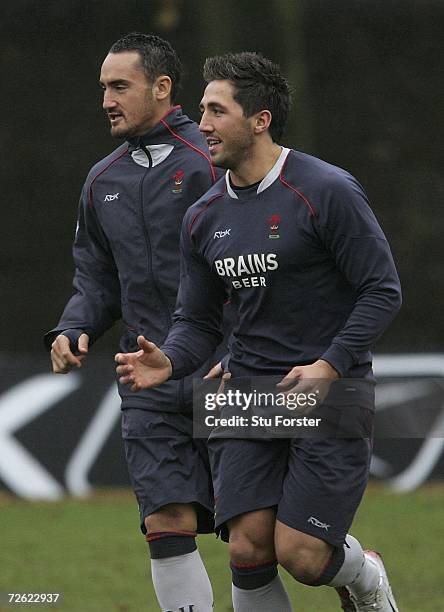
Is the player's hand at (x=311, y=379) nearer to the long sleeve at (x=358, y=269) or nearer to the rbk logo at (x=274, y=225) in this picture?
the long sleeve at (x=358, y=269)

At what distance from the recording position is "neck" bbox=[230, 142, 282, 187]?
18.2 ft

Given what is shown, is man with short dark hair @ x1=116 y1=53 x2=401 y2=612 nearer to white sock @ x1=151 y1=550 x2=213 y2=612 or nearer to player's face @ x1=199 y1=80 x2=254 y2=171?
player's face @ x1=199 y1=80 x2=254 y2=171

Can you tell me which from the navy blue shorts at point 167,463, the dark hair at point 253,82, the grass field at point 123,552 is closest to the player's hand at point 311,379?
the navy blue shorts at point 167,463

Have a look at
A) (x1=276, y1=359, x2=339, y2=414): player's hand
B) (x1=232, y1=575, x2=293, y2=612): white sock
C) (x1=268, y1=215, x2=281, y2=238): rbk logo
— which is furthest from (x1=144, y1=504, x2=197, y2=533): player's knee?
(x1=268, y1=215, x2=281, y2=238): rbk logo

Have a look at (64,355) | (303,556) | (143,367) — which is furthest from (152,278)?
(303,556)

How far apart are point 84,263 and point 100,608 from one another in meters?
1.84

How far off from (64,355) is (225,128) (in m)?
1.11

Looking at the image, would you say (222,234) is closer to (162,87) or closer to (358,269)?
(358,269)

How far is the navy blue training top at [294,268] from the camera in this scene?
528 cm

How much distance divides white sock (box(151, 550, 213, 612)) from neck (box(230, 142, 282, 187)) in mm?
1477

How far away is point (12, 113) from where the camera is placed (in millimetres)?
14961

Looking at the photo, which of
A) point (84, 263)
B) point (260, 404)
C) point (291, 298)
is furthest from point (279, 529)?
point (84, 263)

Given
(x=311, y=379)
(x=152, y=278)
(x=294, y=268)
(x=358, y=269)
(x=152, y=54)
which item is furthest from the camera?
(x=152, y=54)

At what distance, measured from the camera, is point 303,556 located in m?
5.36
